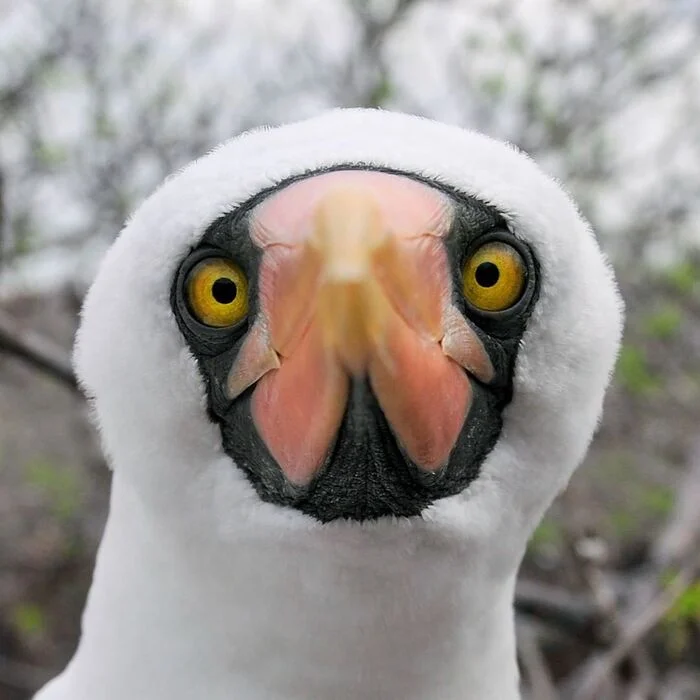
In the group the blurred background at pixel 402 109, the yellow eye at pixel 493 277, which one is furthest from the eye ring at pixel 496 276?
the blurred background at pixel 402 109

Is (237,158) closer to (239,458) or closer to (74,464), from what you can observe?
(239,458)

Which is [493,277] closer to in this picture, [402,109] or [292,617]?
[292,617]

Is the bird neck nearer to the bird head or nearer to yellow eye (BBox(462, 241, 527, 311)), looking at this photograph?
the bird head

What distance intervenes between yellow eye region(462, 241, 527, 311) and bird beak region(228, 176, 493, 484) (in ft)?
0.14

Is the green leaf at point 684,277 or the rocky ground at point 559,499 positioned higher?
the green leaf at point 684,277

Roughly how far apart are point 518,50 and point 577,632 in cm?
334

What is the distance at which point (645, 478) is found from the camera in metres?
5.88

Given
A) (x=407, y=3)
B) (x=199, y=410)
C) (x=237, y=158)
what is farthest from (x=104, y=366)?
(x=407, y=3)

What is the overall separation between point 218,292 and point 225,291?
0.4 inches

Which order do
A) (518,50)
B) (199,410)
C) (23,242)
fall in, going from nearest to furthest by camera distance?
(199,410), (23,242), (518,50)

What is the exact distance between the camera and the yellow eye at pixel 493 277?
1.27 meters

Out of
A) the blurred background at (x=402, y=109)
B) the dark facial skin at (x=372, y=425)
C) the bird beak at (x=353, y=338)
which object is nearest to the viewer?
the bird beak at (x=353, y=338)

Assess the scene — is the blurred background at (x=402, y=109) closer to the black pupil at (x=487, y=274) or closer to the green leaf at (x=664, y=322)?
the green leaf at (x=664, y=322)

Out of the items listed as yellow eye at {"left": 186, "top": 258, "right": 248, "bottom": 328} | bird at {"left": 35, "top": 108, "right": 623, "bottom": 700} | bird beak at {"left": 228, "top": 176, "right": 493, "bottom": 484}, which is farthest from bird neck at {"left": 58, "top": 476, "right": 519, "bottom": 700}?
yellow eye at {"left": 186, "top": 258, "right": 248, "bottom": 328}
